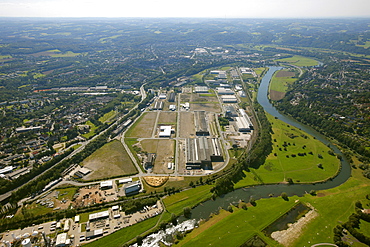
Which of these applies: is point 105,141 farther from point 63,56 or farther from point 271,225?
point 63,56

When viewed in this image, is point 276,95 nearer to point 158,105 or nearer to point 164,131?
point 158,105

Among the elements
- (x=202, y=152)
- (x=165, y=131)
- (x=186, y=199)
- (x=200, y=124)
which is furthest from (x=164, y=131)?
(x=186, y=199)

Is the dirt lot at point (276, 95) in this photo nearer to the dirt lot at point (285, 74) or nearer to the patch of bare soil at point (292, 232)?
the dirt lot at point (285, 74)

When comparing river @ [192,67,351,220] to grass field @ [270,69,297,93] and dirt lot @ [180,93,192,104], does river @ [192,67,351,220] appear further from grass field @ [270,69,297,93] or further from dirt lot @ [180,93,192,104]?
grass field @ [270,69,297,93]

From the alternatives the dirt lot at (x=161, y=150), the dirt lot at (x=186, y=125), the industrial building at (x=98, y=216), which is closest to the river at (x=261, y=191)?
the dirt lot at (x=161, y=150)

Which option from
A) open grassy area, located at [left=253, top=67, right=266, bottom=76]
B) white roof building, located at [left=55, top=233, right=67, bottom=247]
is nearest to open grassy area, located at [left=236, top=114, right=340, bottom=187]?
white roof building, located at [left=55, top=233, right=67, bottom=247]

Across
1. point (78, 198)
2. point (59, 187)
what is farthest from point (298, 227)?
point (59, 187)
